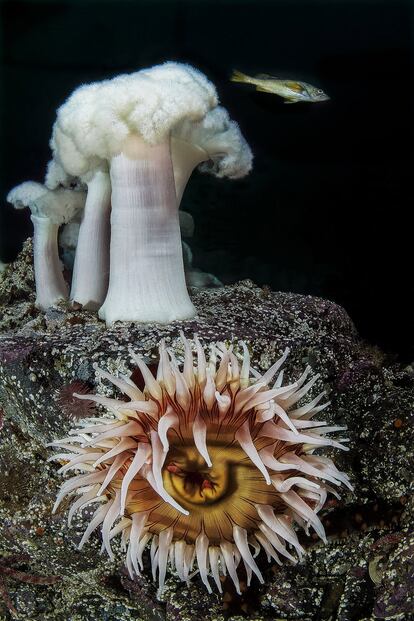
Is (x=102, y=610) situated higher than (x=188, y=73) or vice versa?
(x=188, y=73)

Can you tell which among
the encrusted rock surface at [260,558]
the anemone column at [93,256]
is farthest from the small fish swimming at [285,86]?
the encrusted rock surface at [260,558]

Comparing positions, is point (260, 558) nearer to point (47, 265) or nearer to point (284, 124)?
point (47, 265)

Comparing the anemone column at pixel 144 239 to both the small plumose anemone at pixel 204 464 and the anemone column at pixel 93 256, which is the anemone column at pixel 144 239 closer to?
the anemone column at pixel 93 256

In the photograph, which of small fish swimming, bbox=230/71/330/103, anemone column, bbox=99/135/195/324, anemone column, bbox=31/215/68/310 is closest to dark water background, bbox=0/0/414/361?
small fish swimming, bbox=230/71/330/103

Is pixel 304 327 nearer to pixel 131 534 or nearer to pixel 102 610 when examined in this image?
pixel 131 534

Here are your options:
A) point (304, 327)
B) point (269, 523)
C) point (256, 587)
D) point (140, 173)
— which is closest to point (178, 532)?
point (269, 523)

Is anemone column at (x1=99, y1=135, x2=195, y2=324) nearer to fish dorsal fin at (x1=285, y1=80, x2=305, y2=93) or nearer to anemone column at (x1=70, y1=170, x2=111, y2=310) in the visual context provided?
anemone column at (x1=70, y1=170, x2=111, y2=310)
